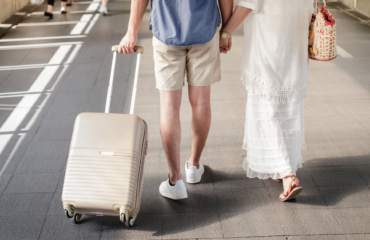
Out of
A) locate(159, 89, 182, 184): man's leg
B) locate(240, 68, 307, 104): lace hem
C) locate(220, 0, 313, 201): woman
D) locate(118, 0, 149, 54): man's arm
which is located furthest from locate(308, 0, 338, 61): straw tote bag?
locate(118, 0, 149, 54): man's arm

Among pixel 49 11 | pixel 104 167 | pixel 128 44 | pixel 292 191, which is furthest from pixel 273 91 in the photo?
pixel 49 11

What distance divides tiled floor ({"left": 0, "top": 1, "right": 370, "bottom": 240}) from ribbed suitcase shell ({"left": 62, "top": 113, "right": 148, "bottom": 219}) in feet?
0.71


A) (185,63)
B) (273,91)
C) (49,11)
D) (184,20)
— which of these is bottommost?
(49,11)

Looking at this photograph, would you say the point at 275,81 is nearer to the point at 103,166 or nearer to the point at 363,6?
the point at 103,166

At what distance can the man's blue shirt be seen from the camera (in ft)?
6.17

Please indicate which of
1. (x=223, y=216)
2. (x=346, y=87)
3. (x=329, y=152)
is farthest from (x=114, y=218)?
(x=346, y=87)

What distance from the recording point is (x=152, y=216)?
2059mm

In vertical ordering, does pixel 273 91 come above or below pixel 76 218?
above

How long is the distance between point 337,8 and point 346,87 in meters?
4.73

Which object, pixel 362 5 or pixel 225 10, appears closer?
pixel 225 10

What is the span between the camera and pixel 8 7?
7367 mm

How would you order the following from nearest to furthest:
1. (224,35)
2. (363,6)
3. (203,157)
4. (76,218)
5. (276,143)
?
(76,218)
(224,35)
(276,143)
(203,157)
(363,6)

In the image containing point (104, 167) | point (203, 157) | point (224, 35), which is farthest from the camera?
point (203, 157)

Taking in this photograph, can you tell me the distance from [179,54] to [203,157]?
0.89 metres
